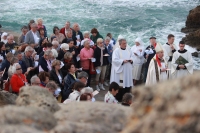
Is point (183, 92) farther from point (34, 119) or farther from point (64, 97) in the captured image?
point (64, 97)

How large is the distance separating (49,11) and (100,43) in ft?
54.1

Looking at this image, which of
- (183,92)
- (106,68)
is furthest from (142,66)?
(183,92)

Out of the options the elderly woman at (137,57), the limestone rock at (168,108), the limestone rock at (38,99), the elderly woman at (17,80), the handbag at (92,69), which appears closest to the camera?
the limestone rock at (168,108)

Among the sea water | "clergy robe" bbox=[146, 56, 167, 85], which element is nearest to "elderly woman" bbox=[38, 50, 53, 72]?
"clergy robe" bbox=[146, 56, 167, 85]

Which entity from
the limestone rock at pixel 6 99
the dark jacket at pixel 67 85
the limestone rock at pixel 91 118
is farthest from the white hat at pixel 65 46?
the limestone rock at pixel 91 118

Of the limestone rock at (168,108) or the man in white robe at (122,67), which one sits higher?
the limestone rock at (168,108)

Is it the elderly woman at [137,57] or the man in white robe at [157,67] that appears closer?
the man in white robe at [157,67]

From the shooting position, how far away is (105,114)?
13.1 ft

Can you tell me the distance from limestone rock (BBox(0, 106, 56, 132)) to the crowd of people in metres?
4.90

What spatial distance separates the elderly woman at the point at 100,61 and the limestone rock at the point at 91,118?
290 inches

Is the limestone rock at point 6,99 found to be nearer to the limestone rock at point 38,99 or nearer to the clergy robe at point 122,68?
the limestone rock at point 38,99

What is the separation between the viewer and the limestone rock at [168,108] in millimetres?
2521

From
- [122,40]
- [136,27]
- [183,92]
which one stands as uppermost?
[183,92]

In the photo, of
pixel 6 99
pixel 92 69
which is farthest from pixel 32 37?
pixel 6 99
